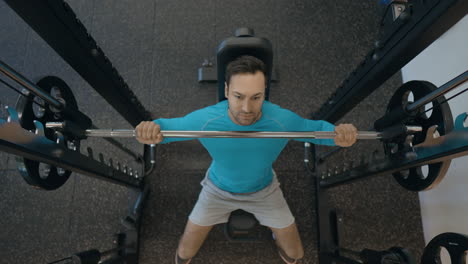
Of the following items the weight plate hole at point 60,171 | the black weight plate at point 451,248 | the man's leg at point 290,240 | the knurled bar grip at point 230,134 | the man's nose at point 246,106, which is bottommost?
the man's leg at point 290,240

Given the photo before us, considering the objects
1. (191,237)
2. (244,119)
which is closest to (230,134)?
(244,119)

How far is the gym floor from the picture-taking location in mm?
2029

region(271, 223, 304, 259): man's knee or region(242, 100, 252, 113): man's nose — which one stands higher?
region(242, 100, 252, 113): man's nose

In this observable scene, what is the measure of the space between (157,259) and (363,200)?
1.56 m

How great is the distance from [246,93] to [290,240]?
1020 millimetres

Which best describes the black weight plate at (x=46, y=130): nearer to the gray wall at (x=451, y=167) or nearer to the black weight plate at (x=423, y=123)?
the black weight plate at (x=423, y=123)

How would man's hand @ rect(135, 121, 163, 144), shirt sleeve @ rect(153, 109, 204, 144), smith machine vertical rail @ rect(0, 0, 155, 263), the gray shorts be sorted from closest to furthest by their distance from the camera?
smith machine vertical rail @ rect(0, 0, 155, 263) < man's hand @ rect(135, 121, 163, 144) < shirt sleeve @ rect(153, 109, 204, 144) < the gray shorts

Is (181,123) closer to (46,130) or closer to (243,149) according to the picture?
(243,149)

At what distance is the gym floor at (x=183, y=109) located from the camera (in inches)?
79.9

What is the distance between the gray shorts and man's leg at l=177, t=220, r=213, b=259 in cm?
4

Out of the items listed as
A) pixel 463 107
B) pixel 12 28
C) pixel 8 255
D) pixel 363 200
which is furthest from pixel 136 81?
pixel 463 107

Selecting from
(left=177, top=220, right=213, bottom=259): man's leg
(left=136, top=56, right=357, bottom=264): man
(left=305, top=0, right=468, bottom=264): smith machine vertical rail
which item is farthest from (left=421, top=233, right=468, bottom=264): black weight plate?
(left=177, top=220, right=213, bottom=259): man's leg

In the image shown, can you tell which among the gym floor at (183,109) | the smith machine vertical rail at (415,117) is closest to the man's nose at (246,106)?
the smith machine vertical rail at (415,117)

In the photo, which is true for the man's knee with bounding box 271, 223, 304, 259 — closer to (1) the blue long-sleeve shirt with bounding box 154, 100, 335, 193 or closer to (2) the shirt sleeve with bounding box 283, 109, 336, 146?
(1) the blue long-sleeve shirt with bounding box 154, 100, 335, 193
